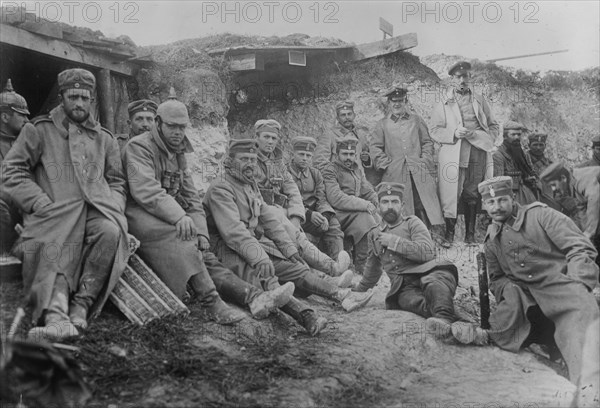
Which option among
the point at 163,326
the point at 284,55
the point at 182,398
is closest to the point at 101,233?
the point at 163,326

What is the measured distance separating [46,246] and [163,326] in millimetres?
1050

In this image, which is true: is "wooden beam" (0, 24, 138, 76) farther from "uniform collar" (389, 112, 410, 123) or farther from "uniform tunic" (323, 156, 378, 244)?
→ "uniform collar" (389, 112, 410, 123)

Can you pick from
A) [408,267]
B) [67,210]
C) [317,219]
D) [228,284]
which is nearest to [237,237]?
[228,284]

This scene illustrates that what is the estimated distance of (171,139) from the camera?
228 inches

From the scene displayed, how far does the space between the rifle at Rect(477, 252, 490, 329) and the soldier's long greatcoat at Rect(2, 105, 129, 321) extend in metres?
3.33

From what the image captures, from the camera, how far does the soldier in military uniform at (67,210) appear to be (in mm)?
4801

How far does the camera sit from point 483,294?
6328 millimetres

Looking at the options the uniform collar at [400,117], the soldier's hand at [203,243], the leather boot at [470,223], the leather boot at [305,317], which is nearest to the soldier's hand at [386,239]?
the leather boot at [305,317]

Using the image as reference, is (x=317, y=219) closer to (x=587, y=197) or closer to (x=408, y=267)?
(x=408, y=267)

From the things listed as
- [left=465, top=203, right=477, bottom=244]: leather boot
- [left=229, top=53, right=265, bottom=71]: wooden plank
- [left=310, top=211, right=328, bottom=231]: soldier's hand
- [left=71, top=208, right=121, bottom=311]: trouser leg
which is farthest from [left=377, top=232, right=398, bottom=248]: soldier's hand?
[left=229, top=53, right=265, bottom=71]: wooden plank

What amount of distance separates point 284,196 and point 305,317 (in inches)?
79.4

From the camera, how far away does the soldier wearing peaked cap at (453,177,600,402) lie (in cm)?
540

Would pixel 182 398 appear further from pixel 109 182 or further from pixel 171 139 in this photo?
pixel 171 139

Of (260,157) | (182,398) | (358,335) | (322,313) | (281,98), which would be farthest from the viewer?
(281,98)
